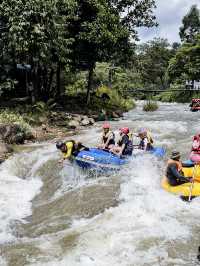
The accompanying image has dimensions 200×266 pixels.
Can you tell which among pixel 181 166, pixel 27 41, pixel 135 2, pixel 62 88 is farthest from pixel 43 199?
pixel 62 88

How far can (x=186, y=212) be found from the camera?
31.2 ft

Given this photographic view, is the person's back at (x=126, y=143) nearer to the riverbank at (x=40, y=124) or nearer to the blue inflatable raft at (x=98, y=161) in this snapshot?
the blue inflatable raft at (x=98, y=161)

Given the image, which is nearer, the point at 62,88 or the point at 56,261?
the point at 56,261

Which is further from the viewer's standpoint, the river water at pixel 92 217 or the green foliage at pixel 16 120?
the green foliage at pixel 16 120

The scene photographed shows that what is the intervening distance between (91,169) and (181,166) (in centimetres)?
270

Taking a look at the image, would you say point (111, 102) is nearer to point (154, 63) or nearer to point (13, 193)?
point (13, 193)

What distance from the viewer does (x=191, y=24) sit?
55.6 meters

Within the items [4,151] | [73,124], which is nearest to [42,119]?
[73,124]

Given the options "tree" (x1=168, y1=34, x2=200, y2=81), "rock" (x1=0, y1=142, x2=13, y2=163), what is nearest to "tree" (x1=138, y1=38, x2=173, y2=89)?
"tree" (x1=168, y1=34, x2=200, y2=81)

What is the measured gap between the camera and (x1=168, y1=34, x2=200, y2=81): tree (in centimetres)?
4025

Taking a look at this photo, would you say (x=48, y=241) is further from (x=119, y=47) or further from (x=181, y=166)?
(x=119, y=47)

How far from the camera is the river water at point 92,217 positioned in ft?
25.8

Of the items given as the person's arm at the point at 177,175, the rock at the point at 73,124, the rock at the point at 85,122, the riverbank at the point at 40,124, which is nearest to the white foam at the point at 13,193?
the riverbank at the point at 40,124

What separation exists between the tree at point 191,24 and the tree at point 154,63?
20.5ft
